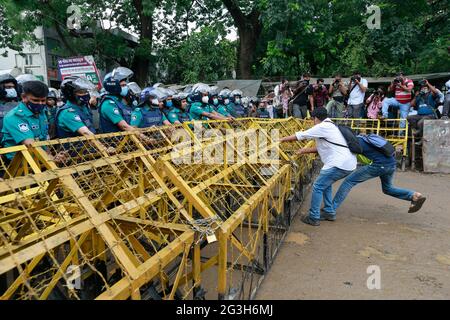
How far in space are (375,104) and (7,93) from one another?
9.68 m

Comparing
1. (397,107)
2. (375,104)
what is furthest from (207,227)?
(375,104)

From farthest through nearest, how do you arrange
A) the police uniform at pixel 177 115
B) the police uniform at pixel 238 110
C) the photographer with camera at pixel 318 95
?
the police uniform at pixel 238 110
the photographer with camera at pixel 318 95
the police uniform at pixel 177 115

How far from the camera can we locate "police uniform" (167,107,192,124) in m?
6.77

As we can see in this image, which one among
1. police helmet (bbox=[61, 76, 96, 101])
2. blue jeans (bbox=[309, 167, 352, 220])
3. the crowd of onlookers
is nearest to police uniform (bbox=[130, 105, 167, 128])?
police helmet (bbox=[61, 76, 96, 101])

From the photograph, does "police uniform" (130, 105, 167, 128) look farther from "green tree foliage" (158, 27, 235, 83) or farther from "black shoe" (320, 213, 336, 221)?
"green tree foliage" (158, 27, 235, 83)

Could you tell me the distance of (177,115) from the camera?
6.94 m

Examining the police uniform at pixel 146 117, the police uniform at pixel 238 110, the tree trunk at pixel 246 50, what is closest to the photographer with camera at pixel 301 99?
the police uniform at pixel 238 110

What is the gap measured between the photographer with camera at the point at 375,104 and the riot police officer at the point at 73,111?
28.9 ft

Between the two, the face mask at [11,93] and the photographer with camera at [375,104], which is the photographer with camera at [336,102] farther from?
the face mask at [11,93]

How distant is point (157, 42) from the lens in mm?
17734

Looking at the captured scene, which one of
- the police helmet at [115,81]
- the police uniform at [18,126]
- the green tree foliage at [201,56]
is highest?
the green tree foliage at [201,56]

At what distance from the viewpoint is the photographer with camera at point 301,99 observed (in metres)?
10.2

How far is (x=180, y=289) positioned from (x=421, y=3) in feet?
49.9

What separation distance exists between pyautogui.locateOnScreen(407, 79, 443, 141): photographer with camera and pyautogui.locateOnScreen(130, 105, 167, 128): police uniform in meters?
6.32
